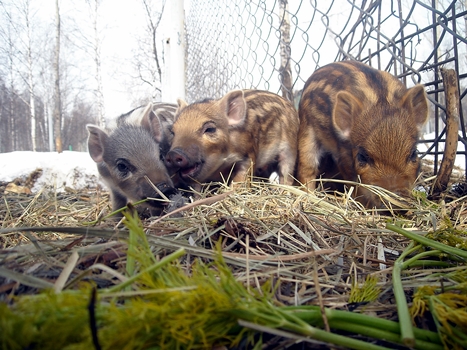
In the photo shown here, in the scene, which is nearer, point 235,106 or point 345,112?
point 345,112

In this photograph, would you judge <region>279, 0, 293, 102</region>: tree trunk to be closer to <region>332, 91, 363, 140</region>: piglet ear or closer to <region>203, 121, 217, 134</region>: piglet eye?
<region>203, 121, 217, 134</region>: piglet eye

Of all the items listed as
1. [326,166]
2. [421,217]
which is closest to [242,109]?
[326,166]

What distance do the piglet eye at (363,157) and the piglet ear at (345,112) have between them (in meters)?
0.26

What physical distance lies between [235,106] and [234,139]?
36cm

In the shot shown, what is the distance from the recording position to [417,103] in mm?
2646

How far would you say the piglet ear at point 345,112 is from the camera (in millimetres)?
2650

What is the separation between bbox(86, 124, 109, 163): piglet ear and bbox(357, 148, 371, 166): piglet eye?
2140mm

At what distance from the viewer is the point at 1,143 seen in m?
32.8

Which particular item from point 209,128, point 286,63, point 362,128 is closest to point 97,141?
point 209,128

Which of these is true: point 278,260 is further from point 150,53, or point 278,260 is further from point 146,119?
point 150,53

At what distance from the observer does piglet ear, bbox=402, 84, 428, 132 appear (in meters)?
2.54

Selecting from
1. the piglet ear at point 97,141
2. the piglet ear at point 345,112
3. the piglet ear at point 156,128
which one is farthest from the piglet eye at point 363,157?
the piglet ear at point 97,141

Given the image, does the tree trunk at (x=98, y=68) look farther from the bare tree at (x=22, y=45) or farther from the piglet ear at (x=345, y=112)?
the piglet ear at (x=345, y=112)

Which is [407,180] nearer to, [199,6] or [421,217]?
[421,217]
